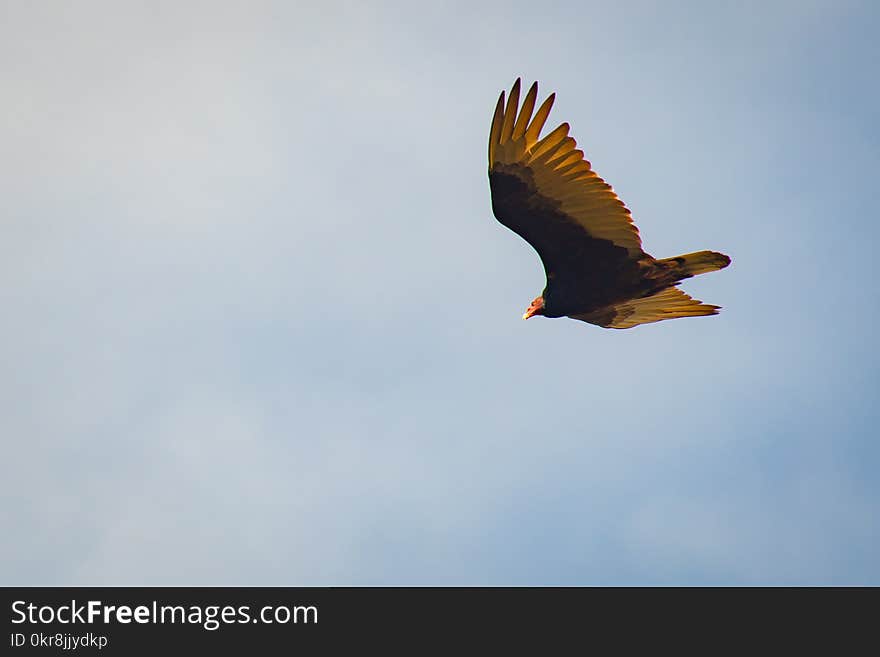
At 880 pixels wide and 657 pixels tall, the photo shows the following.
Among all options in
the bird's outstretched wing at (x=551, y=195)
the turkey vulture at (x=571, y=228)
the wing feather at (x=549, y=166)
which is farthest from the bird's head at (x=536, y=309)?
the wing feather at (x=549, y=166)

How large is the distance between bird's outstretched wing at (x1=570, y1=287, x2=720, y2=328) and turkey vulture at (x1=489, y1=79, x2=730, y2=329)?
2 centimetres

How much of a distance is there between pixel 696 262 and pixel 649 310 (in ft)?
7.15

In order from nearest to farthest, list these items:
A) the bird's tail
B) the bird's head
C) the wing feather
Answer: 1. the wing feather
2. the bird's tail
3. the bird's head

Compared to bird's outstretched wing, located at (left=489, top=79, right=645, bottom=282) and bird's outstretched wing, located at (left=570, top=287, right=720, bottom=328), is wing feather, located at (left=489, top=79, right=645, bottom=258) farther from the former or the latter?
bird's outstretched wing, located at (left=570, top=287, right=720, bottom=328)

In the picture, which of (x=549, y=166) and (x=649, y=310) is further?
(x=649, y=310)

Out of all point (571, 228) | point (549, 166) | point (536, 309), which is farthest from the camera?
point (536, 309)

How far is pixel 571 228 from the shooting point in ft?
56.4

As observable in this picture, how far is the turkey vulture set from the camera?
1634cm

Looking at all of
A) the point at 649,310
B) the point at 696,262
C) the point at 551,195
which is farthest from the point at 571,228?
the point at 649,310

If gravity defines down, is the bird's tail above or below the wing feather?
below

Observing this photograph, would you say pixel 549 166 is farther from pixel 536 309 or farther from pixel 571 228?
pixel 536 309

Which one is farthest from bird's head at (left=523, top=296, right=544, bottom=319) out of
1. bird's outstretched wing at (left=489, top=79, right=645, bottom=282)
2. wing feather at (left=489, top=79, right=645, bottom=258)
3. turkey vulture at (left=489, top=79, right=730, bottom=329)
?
wing feather at (left=489, top=79, right=645, bottom=258)
